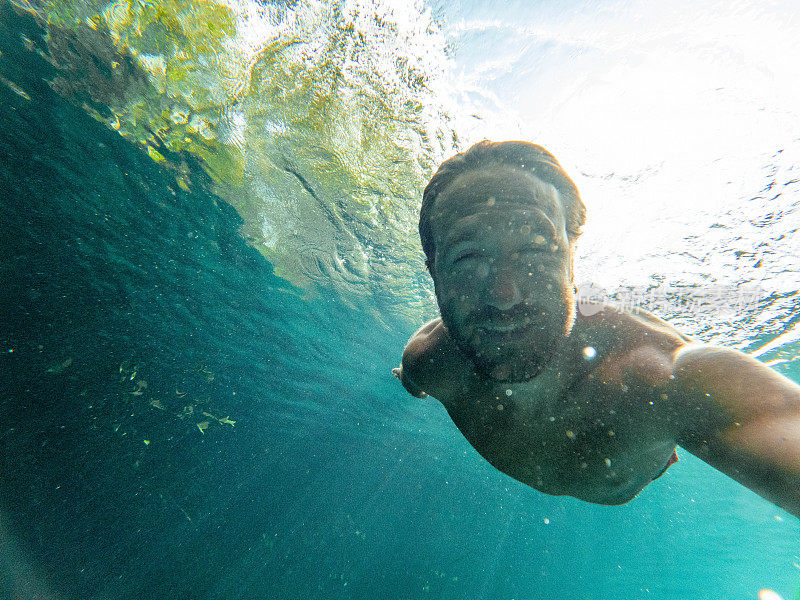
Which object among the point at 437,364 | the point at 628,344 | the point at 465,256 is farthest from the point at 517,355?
the point at 437,364

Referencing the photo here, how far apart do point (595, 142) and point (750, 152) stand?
2782 mm

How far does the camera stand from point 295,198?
10.3 meters

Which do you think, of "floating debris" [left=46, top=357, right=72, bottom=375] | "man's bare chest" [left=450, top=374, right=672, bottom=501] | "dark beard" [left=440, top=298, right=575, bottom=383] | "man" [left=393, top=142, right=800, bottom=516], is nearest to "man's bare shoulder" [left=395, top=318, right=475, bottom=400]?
"man" [left=393, top=142, right=800, bottom=516]

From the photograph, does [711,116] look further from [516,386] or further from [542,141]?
[516,386]

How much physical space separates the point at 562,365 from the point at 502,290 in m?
0.75

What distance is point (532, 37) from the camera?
5699 mm

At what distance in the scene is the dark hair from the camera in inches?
94.5

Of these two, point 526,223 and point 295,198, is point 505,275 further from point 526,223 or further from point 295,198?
point 295,198

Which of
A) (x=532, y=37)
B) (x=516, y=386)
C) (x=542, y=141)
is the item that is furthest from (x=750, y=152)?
(x=516, y=386)

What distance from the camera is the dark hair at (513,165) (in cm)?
240

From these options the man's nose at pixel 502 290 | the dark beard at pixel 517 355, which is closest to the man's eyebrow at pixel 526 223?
the man's nose at pixel 502 290

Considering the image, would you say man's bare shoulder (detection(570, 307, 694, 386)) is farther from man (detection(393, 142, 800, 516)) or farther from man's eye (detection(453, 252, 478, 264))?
man's eye (detection(453, 252, 478, 264))

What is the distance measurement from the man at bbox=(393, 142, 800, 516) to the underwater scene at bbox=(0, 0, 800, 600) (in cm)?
85

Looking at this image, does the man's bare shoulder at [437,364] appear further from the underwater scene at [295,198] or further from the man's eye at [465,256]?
the underwater scene at [295,198]
